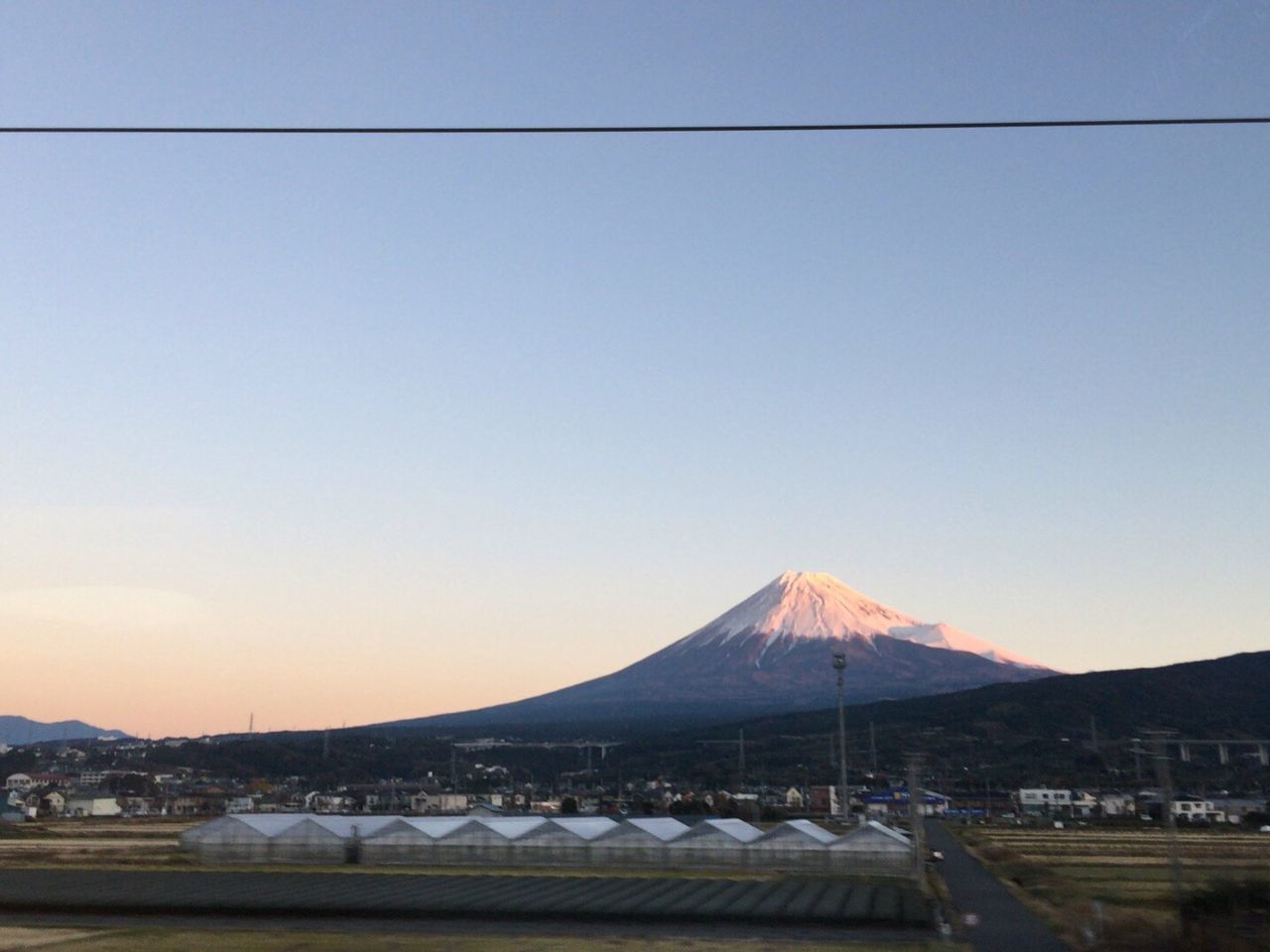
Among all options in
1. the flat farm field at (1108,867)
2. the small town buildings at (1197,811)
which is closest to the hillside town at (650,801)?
the small town buildings at (1197,811)

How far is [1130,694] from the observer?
18488cm

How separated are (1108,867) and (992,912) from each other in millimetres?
20724

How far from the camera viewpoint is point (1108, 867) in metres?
56.8

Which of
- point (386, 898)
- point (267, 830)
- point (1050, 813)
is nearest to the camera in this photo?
point (386, 898)

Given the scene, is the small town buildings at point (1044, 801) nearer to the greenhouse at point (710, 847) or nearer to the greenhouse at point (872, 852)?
the greenhouse at point (872, 852)

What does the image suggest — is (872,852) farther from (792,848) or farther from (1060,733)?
(1060,733)

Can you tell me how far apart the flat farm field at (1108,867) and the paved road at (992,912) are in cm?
76

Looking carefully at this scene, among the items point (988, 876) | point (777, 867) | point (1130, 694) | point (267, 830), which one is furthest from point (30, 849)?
point (1130, 694)

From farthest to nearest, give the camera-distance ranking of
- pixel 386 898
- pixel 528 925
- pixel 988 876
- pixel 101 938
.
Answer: pixel 988 876
pixel 386 898
pixel 528 925
pixel 101 938

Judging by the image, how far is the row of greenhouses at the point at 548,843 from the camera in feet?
190

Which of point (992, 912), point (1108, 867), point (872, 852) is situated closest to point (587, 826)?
point (872, 852)

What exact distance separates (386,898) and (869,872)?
25.1 metres

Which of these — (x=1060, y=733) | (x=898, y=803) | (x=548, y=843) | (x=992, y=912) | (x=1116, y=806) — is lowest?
(x=992, y=912)

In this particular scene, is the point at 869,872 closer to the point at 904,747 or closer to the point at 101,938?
the point at 101,938
